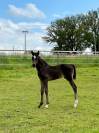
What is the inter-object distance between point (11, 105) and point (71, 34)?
79.4m

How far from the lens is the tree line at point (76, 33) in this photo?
293ft

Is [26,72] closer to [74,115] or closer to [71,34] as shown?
[74,115]

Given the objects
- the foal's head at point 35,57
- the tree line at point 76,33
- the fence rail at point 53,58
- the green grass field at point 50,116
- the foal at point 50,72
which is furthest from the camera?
the tree line at point 76,33

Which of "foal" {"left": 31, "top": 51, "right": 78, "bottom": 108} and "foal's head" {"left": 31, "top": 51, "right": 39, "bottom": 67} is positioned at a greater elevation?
"foal's head" {"left": 31, "top": 51, "right": 39, "bottom": 67}

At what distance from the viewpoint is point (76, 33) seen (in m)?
90.0

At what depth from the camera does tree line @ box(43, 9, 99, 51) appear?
89.3 m

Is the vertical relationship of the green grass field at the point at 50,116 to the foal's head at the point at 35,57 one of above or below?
below

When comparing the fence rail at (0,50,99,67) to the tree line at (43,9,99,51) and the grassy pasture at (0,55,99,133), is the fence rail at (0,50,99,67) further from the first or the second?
the tree line at (43,9,99,51)

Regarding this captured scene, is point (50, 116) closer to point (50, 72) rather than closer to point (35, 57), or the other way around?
point (35, 57)

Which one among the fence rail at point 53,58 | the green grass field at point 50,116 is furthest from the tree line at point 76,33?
the green grass field at point 50,116

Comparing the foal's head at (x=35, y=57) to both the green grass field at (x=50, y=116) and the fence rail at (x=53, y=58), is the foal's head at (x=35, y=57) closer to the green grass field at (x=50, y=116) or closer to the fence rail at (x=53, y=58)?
the green grass field at (x=50, y=116)

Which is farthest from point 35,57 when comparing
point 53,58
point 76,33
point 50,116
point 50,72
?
point 76,33

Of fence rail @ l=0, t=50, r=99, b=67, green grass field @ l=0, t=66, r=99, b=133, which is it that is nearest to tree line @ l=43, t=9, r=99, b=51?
fence rail @ l=0, t=50, r=99, b=67

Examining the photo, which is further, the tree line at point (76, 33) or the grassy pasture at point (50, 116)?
the tree line at point (76, 33)
